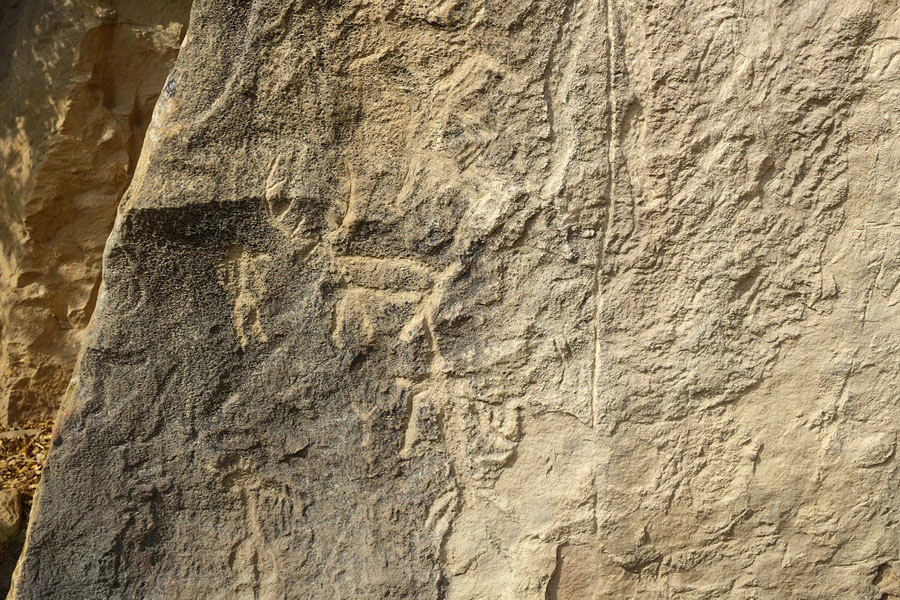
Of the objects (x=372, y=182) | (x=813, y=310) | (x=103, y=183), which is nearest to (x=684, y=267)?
(x=813, y=310)

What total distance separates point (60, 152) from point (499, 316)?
6.73 feet

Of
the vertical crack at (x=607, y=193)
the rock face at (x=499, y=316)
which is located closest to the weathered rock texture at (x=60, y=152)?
the rock face at (x=499, y=316)

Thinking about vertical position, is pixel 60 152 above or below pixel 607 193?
above

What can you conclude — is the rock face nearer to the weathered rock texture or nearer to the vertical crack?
the vertical crack

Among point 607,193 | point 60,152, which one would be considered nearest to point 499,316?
point 607,193

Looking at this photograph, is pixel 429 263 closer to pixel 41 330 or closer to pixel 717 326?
pixel 717 326

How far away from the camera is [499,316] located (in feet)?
5.12

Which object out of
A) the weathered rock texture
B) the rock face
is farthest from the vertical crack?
the weathered rock texture

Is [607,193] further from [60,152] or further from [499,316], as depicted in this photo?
[60,152]

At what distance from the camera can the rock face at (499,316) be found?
4.77 feet

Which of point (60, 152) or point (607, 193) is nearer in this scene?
point (607, 193)

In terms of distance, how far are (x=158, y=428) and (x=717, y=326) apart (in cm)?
111

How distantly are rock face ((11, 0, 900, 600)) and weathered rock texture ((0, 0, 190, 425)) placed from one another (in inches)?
62.1

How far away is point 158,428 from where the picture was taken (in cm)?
159
